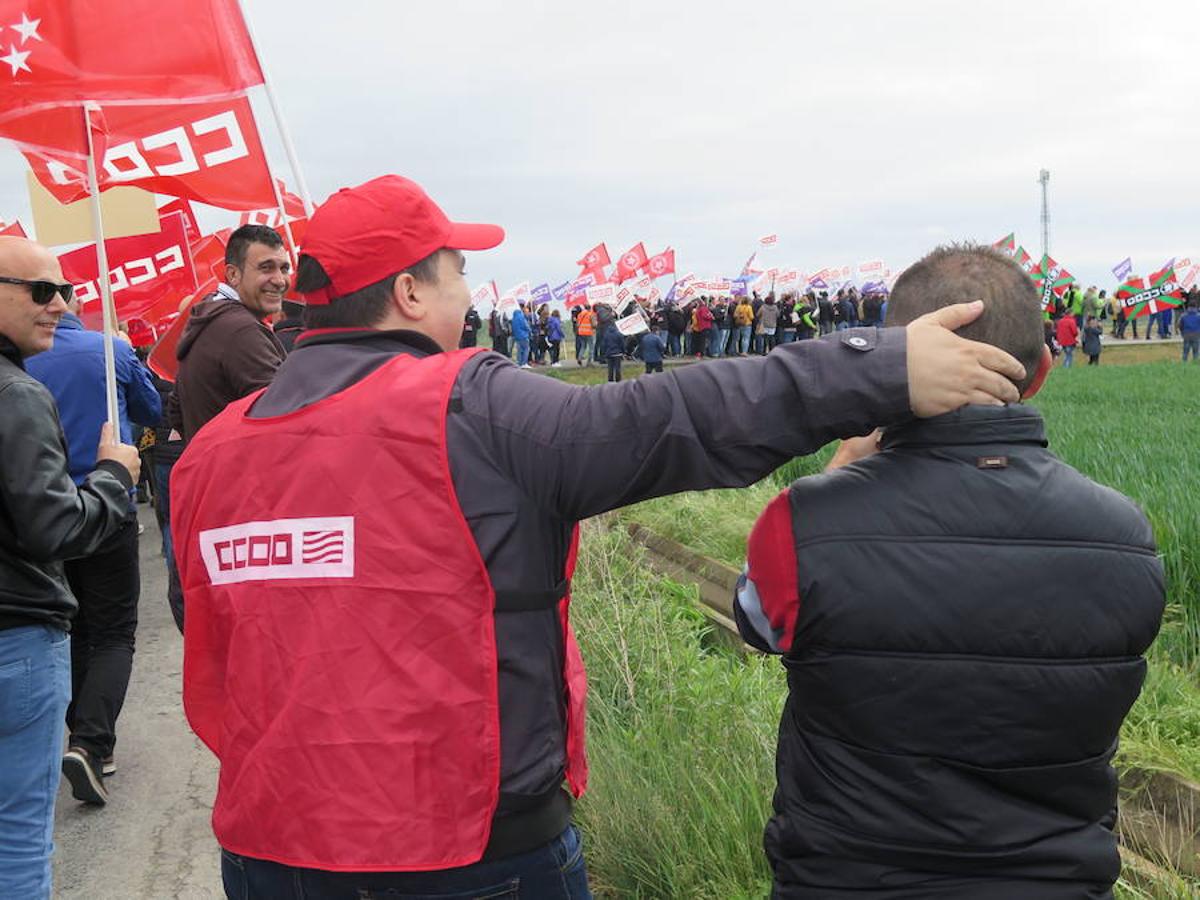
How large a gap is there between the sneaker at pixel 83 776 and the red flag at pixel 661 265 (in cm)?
3623

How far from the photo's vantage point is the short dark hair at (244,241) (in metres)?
4.81

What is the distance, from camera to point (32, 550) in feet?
9.44

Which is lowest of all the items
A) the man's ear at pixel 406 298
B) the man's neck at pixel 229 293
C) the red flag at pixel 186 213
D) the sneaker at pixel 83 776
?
the sneaker at pixel 83 776

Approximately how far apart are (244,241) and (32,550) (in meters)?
2.27

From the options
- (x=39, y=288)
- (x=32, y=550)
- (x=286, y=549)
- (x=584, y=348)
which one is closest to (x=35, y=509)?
(x=32, y=550)

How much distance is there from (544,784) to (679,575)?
502cm

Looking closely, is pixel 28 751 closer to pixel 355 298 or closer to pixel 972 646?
pixel 355 298

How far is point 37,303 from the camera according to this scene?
3.09 m

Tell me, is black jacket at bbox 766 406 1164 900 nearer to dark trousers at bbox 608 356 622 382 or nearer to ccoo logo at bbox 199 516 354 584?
ccoo logo at bbox 199 516 354 584

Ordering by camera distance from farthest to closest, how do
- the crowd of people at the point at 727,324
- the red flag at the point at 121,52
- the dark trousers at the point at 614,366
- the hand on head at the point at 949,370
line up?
the crowd of people at the point at 727,324 < the dark trousers at the point at 614,366 < the red flag at the point at 121,52 < the hand on head at the point at 949,370

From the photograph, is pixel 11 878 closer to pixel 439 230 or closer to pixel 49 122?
pixel 439 230

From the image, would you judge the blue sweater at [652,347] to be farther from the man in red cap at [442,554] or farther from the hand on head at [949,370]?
the hand on head at [949,370]

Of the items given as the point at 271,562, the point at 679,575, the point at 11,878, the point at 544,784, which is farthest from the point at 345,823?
the point at 679,575

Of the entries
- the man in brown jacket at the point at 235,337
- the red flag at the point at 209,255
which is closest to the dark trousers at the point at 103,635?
the man in brown jacket at the point at 235,337
